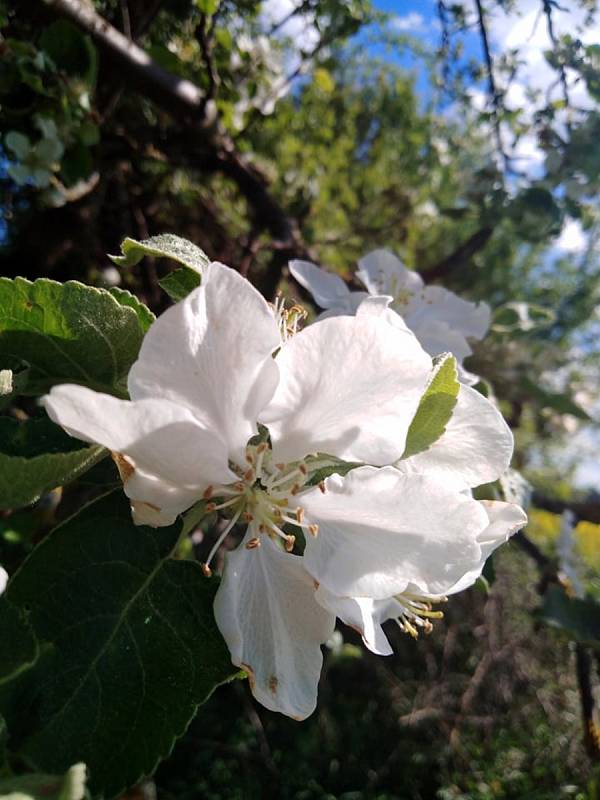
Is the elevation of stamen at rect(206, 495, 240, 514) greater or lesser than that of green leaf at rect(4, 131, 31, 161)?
greater

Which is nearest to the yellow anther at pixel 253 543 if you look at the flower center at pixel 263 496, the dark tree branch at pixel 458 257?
the flower center at pixel 263 496

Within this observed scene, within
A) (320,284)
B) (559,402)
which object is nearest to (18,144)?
(320,284)

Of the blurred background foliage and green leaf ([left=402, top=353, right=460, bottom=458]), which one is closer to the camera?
green leaf ([left=402, top=353, right=460, bottom=458])

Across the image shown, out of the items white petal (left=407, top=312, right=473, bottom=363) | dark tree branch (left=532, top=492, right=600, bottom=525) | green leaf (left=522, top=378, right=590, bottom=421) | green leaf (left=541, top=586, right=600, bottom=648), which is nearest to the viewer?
white petal (left=407, top=312, right=473, bottom=363)

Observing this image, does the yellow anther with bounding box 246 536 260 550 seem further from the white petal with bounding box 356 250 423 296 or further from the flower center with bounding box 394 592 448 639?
the white petal with bounding box 356 250 423 296

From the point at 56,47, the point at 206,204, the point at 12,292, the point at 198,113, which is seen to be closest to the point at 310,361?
the point at 12,292

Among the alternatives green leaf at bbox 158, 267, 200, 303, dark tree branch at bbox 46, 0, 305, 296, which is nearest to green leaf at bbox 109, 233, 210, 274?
green leaf at bbox 158, 267, 200, 303

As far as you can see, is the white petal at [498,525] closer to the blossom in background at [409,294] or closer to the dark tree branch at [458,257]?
the blossom in background at [409,294]

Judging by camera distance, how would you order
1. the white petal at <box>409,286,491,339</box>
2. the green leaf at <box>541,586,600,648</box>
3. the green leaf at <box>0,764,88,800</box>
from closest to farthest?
the green leaf at <box>0,764,88,800</box> < the white petal at <box>409,286,491,339</box> < the green leaf at <box>541,586,600,648</box>
